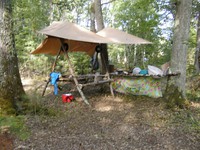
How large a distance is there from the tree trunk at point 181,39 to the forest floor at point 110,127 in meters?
0.91

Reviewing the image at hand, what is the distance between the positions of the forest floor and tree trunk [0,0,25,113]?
1.35ft

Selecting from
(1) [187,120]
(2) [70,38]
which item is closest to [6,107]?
(2) [70,38]

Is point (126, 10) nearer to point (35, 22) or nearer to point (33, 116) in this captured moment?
point (35, 22)

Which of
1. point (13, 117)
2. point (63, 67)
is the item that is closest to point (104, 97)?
point (13, 117)

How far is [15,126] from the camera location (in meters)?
2.84

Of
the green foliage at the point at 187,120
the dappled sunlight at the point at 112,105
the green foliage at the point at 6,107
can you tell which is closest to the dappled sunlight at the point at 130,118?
the dappled sunlight at the point at 112,105

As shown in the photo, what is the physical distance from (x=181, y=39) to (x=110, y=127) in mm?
3007

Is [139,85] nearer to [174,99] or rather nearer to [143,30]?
[174,99]

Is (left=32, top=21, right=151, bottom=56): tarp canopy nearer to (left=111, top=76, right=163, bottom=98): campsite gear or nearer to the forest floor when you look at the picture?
(left=111, top=76, right=163, bottom=98): campsite gear

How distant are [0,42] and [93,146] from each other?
2.55 meters

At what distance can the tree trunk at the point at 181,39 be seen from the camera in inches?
176

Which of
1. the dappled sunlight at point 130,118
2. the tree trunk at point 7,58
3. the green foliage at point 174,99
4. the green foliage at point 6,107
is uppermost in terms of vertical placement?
the tree trunk at point 7,58

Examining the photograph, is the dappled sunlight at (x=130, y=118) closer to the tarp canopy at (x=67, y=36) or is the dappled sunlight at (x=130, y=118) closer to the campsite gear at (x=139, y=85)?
the campsite gear at (x=139, y=85)

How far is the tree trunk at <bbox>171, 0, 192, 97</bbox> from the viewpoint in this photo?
4.46m
